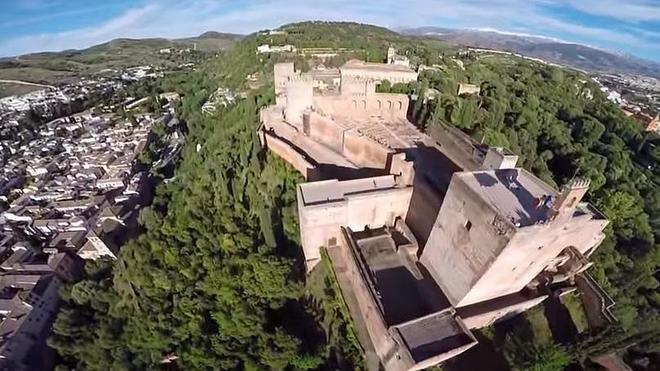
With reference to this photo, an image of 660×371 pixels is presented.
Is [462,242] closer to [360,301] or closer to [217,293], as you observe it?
[360,301]

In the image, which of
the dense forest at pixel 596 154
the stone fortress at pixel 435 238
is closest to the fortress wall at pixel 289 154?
the stone fortress at pixel 435 238

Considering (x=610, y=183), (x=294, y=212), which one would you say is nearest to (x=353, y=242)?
(x=294, y=212)

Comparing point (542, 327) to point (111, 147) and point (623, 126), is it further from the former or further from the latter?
point (111, 147)

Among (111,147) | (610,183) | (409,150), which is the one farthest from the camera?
(111,147)

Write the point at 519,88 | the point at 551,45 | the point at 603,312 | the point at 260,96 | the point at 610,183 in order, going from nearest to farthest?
1. the point at 603,312
2. the point at 610,183
3. the point at 260,96
4. the point at 519,88
5. the point at 551,45

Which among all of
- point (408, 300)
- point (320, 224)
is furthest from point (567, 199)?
point (320, 224)

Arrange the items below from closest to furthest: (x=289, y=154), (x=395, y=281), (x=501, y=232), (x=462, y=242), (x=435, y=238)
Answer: (x=501, y=232)
(x=462, y=242)
(x=435, y=238)
(x=395, y=281)
(x=289, y=154)
